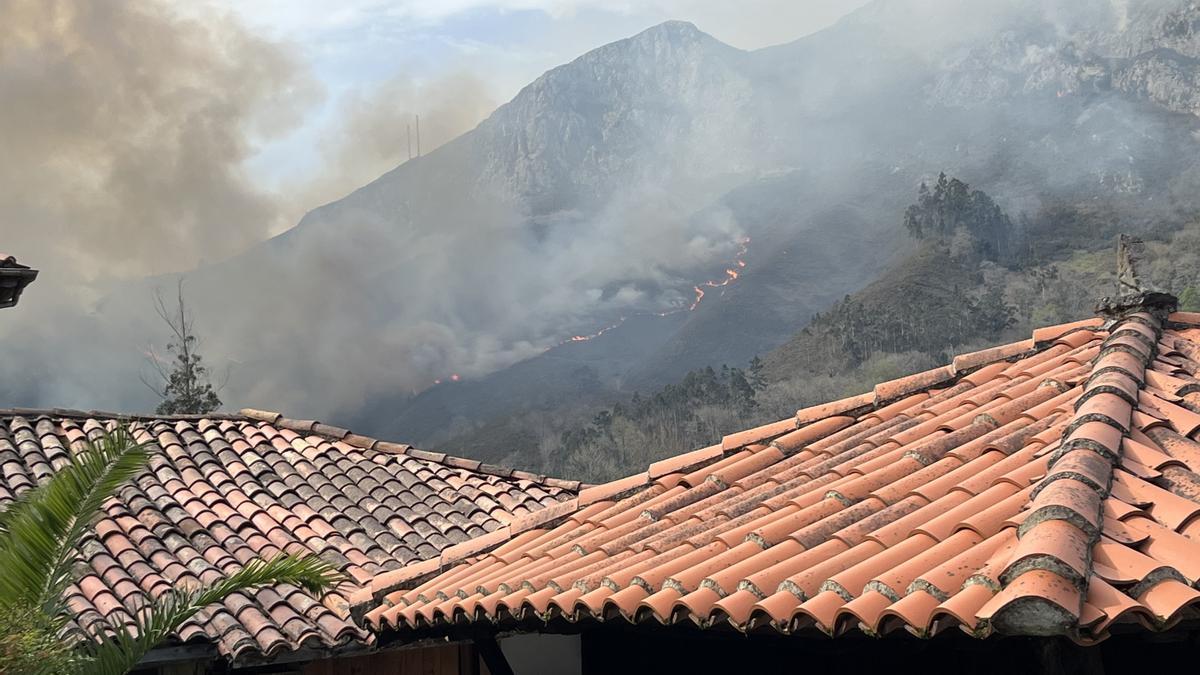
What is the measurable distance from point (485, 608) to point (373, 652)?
7.88 ft

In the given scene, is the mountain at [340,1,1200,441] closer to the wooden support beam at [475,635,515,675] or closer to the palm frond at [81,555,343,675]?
the wooden support beam at [475,635,515,675]

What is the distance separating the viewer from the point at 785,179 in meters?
88.4

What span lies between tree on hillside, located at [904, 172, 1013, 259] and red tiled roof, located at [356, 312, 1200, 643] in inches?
2126

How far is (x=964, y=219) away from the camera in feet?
196

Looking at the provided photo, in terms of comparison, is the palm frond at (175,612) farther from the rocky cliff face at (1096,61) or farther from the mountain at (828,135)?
the rocky cliff face at (1096,61)

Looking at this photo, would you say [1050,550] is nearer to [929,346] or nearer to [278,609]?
[278,609]

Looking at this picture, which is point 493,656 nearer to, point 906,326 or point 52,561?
point 52,561

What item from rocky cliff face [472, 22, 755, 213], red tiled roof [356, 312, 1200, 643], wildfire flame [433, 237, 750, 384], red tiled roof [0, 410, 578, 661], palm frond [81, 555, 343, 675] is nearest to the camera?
red tiled roof [356, 312, 1200, 643]

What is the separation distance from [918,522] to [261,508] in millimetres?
Answer: 6244

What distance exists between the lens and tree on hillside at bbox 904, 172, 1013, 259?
188ft

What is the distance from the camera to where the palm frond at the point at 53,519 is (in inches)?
162

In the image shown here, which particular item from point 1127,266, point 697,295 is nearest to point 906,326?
point 697,295

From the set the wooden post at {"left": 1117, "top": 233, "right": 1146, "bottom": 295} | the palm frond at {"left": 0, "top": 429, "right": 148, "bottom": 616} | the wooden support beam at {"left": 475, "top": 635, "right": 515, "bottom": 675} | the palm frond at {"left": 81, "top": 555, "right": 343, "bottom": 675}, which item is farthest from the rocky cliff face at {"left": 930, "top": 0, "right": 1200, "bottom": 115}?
the palm frond at {"left": 0, "top": 429, "right": 148, "bottom": 616}

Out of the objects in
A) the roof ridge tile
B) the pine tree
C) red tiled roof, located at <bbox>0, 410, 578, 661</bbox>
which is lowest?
the roof ridge tile
